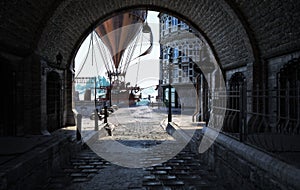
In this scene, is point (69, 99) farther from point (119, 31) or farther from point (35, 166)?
point (119, 31)

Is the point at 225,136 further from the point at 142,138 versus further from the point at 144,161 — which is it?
the point at 142,138

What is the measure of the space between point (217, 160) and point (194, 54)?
2387 cm

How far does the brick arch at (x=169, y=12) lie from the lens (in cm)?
882

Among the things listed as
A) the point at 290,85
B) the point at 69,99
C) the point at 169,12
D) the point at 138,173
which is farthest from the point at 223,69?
the point at 138,173

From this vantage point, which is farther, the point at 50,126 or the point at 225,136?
the point at 50,126

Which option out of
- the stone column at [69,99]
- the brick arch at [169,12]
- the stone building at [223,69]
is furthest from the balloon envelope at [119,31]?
the stone building at [223,69]

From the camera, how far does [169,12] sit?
1169 centimetres

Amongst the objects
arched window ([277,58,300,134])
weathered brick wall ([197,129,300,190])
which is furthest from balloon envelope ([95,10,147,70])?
weathered brick wall ([197,129,300,190])

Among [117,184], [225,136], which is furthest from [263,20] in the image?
[117,184]

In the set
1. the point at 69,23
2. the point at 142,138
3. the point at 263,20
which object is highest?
the point at 69,23

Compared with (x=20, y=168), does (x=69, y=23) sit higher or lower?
higher

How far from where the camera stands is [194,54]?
2864cm

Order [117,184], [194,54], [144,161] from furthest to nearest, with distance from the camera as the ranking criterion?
[194,54] < [144,161] < [117,184]

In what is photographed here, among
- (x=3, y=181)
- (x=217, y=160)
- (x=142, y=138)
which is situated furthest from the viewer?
(x=142, y=138)
